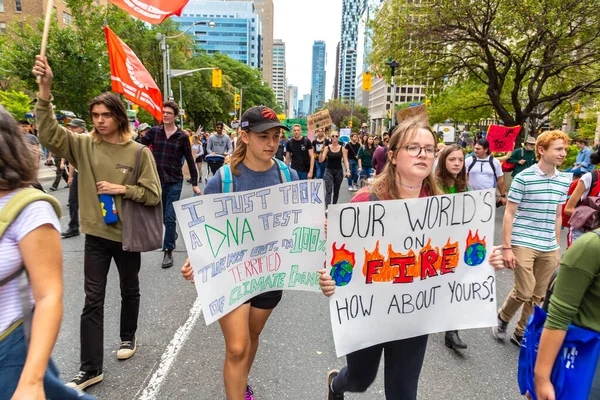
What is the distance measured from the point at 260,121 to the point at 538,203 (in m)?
2.48

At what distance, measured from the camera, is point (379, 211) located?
2.07 meters

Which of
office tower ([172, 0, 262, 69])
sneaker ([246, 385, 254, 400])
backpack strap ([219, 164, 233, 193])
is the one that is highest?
office tower ([172, 0, 262, 69])

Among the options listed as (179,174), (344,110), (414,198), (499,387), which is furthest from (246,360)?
(344,110)

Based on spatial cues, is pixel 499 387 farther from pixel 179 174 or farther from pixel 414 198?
pixel 179 174

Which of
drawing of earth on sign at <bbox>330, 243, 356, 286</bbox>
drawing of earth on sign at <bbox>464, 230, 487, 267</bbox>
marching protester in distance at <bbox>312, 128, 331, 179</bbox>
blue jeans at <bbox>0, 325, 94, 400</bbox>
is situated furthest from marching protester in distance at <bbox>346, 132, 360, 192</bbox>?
blue jeans at <bbox>0, 325, 94, 400</bbox>

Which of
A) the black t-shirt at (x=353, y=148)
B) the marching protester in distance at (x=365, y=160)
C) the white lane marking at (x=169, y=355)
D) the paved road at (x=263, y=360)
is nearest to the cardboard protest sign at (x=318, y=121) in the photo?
the black t-shirt at (x=353, y=148)

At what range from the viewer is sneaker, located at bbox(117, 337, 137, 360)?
122 inches

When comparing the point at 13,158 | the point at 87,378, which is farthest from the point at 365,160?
the point at 13,158

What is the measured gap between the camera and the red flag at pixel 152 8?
3.90m

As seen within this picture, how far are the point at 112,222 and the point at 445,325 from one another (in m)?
2.34

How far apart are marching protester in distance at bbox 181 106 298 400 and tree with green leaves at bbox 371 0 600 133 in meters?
14.4

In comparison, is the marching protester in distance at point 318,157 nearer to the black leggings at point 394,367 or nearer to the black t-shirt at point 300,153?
the black t-shirt at point 300,153

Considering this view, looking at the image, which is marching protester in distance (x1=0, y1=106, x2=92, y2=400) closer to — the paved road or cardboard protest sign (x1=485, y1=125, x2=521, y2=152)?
the paved road

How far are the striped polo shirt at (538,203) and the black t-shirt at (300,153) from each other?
5.87 meters
